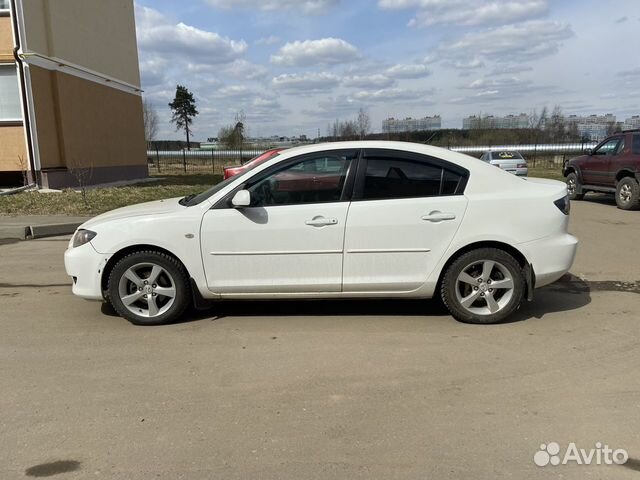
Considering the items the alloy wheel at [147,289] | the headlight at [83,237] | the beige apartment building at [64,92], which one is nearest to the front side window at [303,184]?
the alloy wheel at [147,289]

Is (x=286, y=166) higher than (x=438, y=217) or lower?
higher

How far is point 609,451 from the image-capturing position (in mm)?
2836

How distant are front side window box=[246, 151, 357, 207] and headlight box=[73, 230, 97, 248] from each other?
152 cm

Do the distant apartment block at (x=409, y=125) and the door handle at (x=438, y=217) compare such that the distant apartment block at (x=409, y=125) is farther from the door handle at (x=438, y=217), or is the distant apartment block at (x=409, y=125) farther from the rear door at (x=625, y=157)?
the door handle at (x=438, y=217)

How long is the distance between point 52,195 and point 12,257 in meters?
6.87

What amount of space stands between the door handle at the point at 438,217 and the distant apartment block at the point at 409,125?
48531mm

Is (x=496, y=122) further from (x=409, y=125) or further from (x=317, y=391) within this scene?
(x=317, y=391)

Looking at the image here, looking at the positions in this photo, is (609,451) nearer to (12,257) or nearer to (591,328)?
(591,328)

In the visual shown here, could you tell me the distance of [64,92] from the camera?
16688 millimetres

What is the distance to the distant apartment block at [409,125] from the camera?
52781 millimetres

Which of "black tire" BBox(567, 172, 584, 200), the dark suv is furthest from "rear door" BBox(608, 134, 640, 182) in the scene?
"black tire" BBox(567, 172, 584, 200)

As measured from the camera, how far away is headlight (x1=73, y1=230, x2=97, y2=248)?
4750 millimetres

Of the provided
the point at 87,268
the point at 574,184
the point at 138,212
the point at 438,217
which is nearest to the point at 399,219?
the point at 438,217

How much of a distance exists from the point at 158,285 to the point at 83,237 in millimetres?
828
